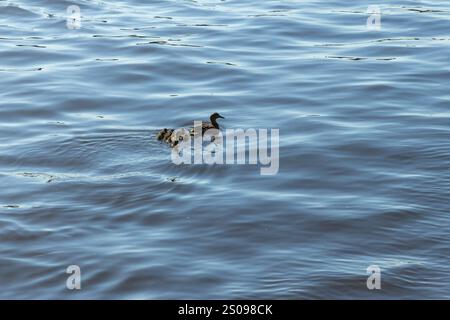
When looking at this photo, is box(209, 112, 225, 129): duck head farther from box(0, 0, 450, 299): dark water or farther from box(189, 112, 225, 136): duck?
box(0, 0, 450, 299): dark water

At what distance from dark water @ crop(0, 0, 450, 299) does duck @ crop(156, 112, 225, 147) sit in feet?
0.47

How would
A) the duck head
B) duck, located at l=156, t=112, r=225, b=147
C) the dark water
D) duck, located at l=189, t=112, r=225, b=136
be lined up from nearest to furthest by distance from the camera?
the dark water < duck, located at l=156, t=112, r=225, b=147 < duck, located at l=189, t=112, r=225, b=136 < the duck head

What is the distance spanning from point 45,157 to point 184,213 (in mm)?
2580

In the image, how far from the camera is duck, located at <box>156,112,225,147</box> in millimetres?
13227

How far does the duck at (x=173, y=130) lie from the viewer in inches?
521

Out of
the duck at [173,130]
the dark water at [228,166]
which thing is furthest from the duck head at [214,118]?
the dark water at [228,166]

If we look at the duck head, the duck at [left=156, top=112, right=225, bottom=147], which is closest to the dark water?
the duck at [left=156, top=112, right=225, bottom=147]

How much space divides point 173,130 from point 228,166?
1.23 m

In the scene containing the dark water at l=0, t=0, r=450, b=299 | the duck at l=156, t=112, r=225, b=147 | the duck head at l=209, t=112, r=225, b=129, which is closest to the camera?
the dark water at l=0, t=0, r=450, b=299

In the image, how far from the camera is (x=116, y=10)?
21.8 metres

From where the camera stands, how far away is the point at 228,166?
41.7 feet

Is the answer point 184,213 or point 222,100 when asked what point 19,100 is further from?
point 184,213
